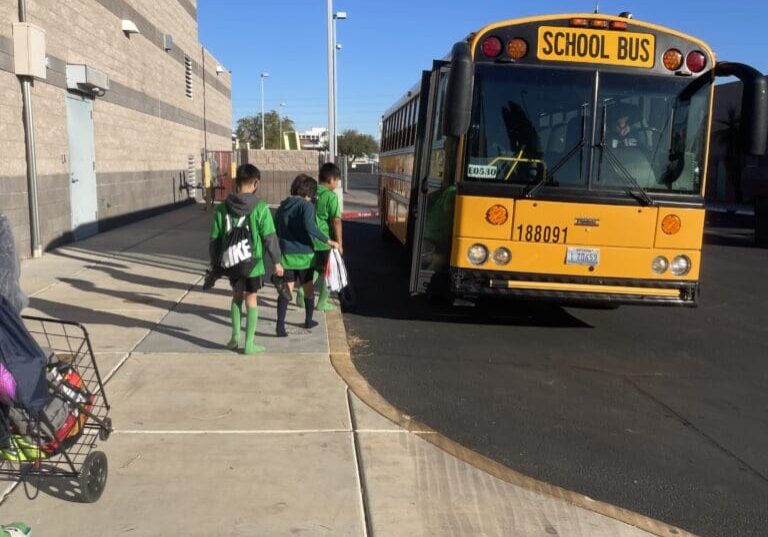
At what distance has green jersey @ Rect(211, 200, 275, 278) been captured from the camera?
584 cm

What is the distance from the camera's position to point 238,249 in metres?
5.81

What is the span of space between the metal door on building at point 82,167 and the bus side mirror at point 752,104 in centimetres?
1098

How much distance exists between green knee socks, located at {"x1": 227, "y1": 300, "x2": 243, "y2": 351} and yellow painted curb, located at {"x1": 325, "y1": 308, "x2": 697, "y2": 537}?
87cm

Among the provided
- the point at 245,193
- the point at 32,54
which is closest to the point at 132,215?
the point at 32,54

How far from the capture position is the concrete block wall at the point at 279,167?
913 inches

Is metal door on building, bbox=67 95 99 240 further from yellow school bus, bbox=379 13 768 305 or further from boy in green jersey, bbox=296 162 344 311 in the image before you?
yellow school bus, bbox=379 13 768 305

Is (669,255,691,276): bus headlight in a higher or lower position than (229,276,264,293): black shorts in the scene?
higher

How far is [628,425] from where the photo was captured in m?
5.11

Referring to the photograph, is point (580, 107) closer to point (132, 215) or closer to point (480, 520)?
point (480, 520)

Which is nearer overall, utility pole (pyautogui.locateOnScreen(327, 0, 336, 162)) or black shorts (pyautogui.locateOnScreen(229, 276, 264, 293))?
black shorts (pyautogui.locateOnScreen(229, 276, 264, 293))

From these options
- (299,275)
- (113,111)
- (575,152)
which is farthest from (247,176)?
(113,111)

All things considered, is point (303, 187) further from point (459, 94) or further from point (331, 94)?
point (331, 94)

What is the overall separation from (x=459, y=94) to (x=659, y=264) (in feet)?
8.49

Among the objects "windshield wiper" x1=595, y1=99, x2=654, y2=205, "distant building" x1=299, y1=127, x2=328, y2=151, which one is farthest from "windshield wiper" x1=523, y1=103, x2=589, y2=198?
"distant building" x1=299, y1=127, x2=328, y2=151
